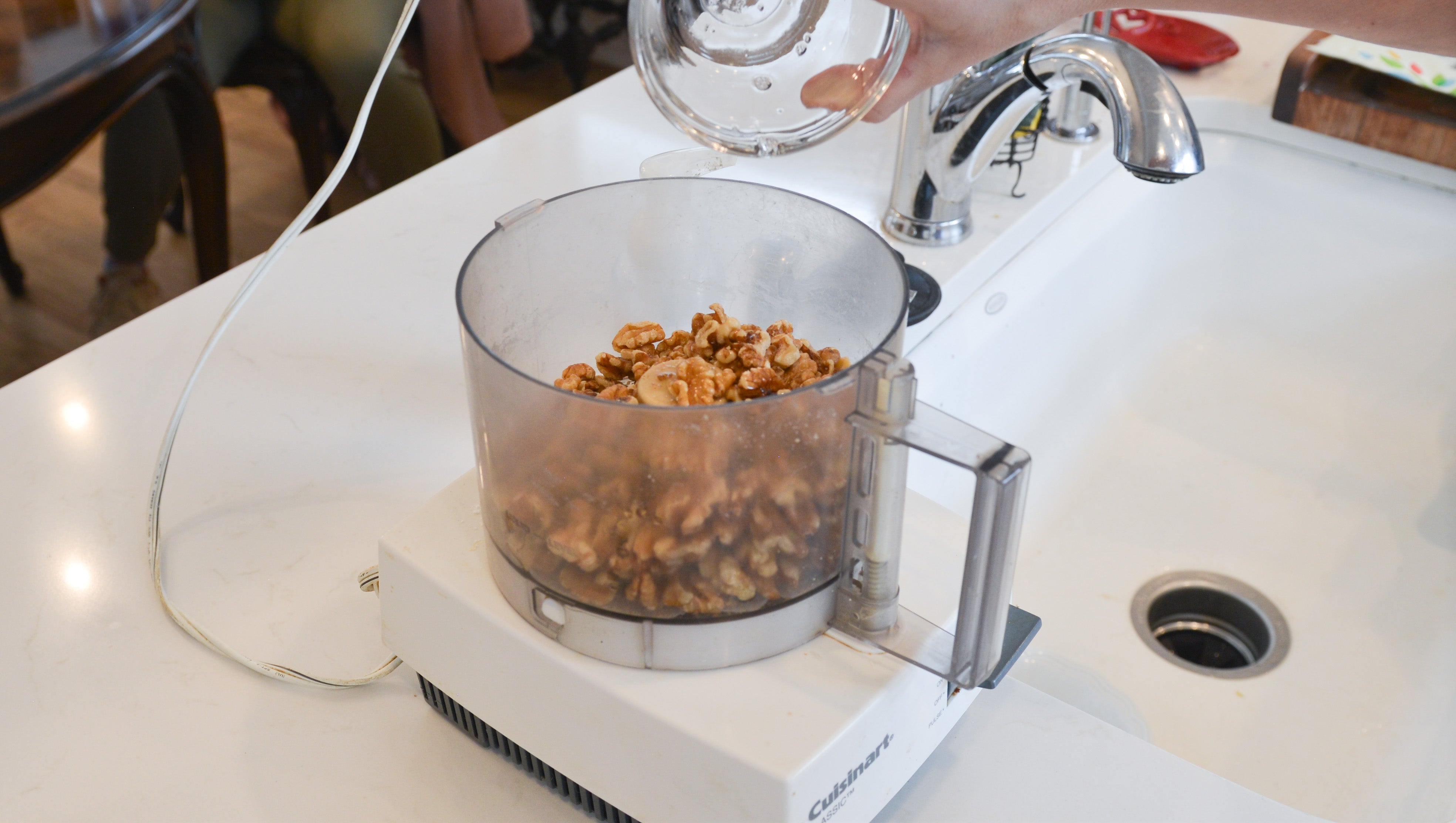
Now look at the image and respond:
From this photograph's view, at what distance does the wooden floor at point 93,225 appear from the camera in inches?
80.7

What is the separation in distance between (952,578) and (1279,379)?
0.69 m

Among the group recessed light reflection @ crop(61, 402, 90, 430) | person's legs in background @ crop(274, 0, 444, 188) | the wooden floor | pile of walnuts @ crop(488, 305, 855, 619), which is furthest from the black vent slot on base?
the wooden floor

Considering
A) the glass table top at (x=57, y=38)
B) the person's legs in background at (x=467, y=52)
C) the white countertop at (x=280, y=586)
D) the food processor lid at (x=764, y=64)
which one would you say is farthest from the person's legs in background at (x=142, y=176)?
the food processor lid at (x=764, y=64)

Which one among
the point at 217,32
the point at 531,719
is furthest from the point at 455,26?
the point at 531,719

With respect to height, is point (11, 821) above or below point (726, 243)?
→ below

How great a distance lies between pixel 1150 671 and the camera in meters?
0.81

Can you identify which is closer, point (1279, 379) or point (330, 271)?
point (330, 271)

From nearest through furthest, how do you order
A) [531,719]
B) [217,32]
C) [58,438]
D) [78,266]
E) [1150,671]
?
1. [531,719]
2. [58,438]
3. [1150,671]
4. [217,32]
5. [78,266]

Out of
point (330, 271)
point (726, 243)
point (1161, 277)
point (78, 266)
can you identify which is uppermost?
point (726, 243)


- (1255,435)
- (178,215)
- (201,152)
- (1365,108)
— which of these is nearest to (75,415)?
(1255,435)

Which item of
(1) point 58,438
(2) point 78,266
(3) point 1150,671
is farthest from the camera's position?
(2) point 78,266

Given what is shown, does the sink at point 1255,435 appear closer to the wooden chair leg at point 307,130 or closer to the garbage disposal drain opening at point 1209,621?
the garbage disposal drain opening at point 1209,621

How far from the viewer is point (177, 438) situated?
2.29 feet

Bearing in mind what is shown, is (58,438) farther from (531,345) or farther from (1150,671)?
(1150,671)
